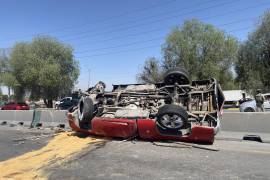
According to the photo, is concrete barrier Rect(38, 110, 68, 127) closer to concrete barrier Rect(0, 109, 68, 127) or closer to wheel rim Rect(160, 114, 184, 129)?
concrete barrier Rect(0, 109, 68, 127)

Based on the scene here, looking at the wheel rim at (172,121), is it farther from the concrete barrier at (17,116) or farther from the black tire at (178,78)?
the concrete barrier at (17,116)

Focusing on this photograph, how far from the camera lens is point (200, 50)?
136 feet

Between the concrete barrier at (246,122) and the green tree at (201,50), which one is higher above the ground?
the green tree at (201,50)

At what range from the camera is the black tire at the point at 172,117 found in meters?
7.68

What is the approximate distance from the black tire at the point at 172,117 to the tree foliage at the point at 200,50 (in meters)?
33.2

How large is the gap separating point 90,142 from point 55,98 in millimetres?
37364

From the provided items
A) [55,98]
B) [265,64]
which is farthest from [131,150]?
[55,98]

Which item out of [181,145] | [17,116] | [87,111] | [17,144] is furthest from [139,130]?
[17,116]

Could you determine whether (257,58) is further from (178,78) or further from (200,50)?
(178,78)

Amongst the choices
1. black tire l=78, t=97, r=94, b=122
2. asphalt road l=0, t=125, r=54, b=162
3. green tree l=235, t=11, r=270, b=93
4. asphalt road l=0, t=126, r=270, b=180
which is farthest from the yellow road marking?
green tree l=235, t=11, r=270, b=93

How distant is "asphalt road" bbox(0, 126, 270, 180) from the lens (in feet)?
18.9

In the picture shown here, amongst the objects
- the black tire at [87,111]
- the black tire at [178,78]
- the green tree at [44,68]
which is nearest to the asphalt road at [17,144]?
the black tire at [87,111]

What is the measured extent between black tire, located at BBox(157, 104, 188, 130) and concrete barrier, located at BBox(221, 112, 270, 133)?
2.13 meters

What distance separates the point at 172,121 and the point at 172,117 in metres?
0.09
